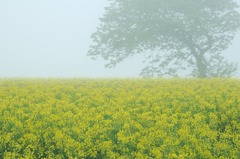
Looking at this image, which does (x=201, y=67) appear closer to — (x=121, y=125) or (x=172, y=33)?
(x=172, y=33)

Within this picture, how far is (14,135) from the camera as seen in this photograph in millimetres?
8633

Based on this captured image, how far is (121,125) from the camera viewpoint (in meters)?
9.16

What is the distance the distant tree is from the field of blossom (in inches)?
757

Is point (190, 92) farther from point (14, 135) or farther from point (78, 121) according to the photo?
point (14, 135)

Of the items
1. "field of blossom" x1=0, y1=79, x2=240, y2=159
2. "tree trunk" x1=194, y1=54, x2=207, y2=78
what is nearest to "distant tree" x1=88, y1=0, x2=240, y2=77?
"tree trunk" x1=194, y1=54, x2=207, y2=78

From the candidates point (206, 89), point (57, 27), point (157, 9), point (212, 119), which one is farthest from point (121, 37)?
point (57, 27)

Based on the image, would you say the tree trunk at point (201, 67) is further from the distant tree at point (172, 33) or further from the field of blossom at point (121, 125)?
the field of blossom at point (121, 125)

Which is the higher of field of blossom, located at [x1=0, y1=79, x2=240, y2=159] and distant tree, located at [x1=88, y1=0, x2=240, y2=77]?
distant tree, located at [x1=88, y1=0, x2=240, y2=77]

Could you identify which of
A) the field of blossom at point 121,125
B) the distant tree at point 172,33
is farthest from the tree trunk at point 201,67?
the field of blossom at point 121,125

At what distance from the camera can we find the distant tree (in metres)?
32.1

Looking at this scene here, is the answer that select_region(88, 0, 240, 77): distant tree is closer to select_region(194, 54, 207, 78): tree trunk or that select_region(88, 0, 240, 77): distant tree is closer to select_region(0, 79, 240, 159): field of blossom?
select_region(194, 54, 207, 78): tree trunk

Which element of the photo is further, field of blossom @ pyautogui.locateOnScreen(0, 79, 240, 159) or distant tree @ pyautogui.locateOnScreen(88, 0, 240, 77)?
distant tree @ pyautogui.locateOnScreen(88, 0, 240, 77)

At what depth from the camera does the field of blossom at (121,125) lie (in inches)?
309

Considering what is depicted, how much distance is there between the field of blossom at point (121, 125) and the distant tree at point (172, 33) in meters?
19.2
